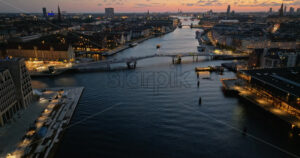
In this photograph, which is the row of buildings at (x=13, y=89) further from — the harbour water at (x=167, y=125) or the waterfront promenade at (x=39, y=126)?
the harbour water at (x=167, y=125)

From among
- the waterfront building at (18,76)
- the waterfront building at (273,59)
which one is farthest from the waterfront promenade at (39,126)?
the waterfront building at (273,59)

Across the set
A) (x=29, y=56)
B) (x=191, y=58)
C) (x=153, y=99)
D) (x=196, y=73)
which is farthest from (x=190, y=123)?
(x=29, y=56)

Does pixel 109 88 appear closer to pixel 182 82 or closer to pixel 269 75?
pixel 182 82

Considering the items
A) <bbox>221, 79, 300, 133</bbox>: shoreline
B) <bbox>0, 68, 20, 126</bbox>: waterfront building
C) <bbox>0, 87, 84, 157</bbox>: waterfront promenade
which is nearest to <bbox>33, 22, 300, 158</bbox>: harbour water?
<bbox>221, 79, 300, 133</bbox>: shoreline

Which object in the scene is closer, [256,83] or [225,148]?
[225,148]

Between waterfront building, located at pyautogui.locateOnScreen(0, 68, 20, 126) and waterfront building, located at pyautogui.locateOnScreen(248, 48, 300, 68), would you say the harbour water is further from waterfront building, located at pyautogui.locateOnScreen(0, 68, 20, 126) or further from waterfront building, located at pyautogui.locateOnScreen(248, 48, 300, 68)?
waterfront building, located at pyautogui.locateOnScreen(248, 48, 300, 68)

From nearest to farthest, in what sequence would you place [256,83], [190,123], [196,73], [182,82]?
[190,123]
[256,83]
[182,82]
[196,73]

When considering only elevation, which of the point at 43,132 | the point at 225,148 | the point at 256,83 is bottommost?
the point at 225,148
